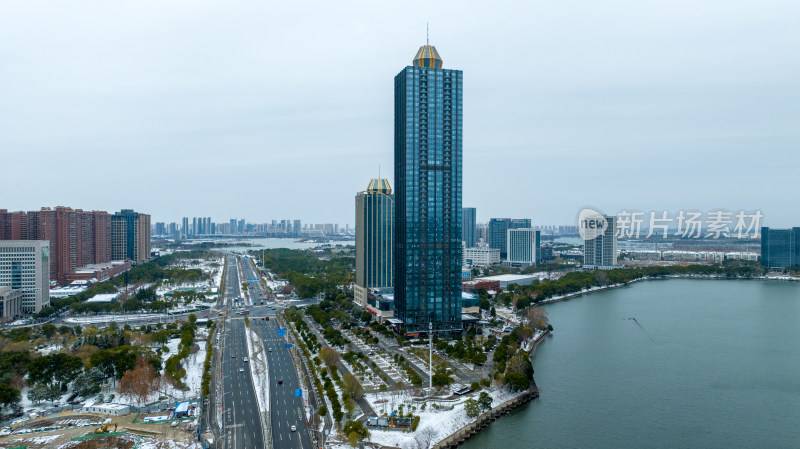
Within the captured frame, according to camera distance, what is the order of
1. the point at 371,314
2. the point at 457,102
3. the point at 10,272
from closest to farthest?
the point at 457,102 → the point at 371,314 → the point at 10,272

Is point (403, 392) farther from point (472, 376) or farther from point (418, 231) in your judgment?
point (418, 231)

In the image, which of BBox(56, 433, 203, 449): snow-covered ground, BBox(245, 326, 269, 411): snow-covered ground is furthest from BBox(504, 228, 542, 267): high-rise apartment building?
BBox(56, 433, 203, 449): snow-covered ground

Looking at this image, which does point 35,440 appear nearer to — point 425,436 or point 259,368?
point 259,368

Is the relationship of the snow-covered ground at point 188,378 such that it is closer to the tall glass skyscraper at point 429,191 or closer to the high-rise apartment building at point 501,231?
the tall glass skyscraper at point 429,191

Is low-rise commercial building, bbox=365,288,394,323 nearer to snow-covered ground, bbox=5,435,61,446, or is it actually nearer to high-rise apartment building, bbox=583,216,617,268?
snow-covered ground, bbox=5,435,61,446

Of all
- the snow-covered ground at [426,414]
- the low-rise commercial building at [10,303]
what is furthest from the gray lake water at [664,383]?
the low-rise commercial building at [10,303]

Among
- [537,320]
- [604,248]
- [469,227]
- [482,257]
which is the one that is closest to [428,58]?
[537,320]

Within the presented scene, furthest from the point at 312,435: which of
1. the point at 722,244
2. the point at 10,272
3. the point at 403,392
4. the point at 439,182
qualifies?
the point at 722,244
